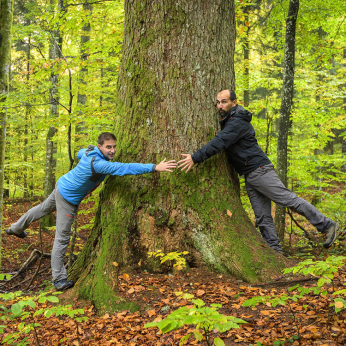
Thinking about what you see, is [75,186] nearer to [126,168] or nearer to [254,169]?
[126,168]

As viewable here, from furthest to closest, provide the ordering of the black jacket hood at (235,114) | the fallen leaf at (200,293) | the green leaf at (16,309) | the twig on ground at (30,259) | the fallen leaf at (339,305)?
the twig on ground at (30,259) → the black jacket hood at (235,114) → the fallen leaf at (200,293) → the fallen leaf at (339,305) → the green leaf at (16,309)

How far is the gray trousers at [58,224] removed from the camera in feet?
12.3

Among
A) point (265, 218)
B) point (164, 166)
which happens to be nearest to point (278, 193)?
point (265, 218)

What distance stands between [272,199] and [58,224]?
3091 mm

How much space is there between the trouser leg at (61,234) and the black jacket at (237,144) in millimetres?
1925

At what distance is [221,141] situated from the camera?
3596 millimetres

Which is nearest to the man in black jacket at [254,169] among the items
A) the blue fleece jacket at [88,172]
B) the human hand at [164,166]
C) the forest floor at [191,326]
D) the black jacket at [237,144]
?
the black jacket at [237,144]

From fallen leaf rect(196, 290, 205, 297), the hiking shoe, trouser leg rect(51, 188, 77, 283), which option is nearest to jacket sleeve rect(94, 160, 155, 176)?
trouser leg rect(51, 188, 77, 283)

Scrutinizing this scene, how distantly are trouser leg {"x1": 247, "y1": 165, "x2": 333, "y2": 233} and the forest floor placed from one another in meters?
0.84

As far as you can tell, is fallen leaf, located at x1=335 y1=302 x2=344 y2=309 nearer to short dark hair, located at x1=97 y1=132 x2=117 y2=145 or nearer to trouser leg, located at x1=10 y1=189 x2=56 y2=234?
short dark hair, located at x1=97 y1=132 x2=117 y2=145

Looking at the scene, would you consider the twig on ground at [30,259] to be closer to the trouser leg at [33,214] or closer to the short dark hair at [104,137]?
the trouser leg at [33,214]

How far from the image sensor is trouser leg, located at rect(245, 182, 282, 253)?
4.25 meters

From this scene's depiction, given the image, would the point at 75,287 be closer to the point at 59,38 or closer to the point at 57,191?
the point at 57,191

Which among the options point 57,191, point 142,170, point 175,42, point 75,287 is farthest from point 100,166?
point 175,42
